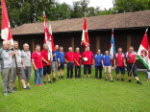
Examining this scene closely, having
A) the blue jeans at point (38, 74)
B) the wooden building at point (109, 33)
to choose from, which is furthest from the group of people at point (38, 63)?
the wooden building at point (109, 33)

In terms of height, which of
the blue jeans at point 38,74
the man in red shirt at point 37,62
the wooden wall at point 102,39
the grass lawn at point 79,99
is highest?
the wooden wall at point 102,39

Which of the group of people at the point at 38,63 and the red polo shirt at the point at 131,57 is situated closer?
the group of people at the point at 38,63

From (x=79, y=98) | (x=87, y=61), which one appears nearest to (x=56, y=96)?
(x=79, y=98)

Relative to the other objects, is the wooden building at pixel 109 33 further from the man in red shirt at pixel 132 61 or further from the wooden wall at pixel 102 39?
the man in red shirt at pixel 132 61

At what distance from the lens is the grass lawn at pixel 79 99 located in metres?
5.23

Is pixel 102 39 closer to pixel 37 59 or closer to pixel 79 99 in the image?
pixel 37 59

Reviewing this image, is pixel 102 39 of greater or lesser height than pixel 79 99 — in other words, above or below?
above

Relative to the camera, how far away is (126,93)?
6867 millimetres

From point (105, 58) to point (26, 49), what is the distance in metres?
4.08

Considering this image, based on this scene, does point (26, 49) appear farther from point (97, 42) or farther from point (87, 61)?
point (97, 42)

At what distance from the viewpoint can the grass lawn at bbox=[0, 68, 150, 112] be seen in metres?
5.23

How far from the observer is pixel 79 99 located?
19.8ft

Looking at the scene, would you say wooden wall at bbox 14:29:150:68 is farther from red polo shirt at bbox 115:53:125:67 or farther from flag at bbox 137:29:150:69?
red polo shirt at bbox 115:53:125:67

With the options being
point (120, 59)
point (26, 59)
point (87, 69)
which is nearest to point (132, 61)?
point (120, 59)
